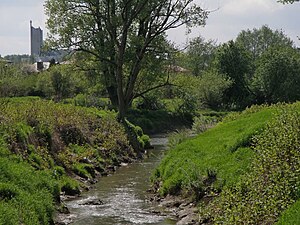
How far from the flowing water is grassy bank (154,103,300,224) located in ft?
3.55

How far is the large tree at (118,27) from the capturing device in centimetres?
3668

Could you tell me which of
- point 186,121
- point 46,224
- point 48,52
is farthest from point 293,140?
point 186,121

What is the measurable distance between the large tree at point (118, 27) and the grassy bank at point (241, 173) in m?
16.9

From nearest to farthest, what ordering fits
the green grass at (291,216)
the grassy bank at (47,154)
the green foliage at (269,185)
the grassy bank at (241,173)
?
the green grass at (291,216)
the green foliage at (269,185)
the grassy bank at (241,173)
the grassy bank at (47,154)

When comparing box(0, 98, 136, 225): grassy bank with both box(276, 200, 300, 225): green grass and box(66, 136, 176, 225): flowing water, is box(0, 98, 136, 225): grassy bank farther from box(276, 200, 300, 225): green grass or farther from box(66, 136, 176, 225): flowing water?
box(276, 200, 300, 225): green grass

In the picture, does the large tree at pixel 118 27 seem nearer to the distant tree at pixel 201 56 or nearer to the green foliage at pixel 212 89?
the green foliage at pixel 212 89

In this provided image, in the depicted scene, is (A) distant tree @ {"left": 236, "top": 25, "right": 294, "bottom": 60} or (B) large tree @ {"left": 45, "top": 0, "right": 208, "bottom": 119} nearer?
(B) large tree @ {"left": 45, "top": 0, "right": 208, "bottom": 119}

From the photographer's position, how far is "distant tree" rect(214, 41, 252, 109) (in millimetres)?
77312

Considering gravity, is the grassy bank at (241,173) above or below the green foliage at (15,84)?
below

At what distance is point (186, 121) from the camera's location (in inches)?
2173

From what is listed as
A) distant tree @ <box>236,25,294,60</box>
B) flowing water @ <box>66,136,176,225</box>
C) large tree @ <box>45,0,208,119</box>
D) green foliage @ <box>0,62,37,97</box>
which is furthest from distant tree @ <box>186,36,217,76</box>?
flowing water @ <box>66,136,176,225</box>

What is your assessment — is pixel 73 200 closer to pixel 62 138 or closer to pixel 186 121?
pixel 62 138

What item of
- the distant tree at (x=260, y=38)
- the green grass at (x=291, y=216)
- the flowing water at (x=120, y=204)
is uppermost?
the distant tree at (x=260, y=38)

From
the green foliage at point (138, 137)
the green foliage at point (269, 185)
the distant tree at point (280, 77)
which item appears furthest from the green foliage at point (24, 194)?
the distant tree at point (280, 77)
